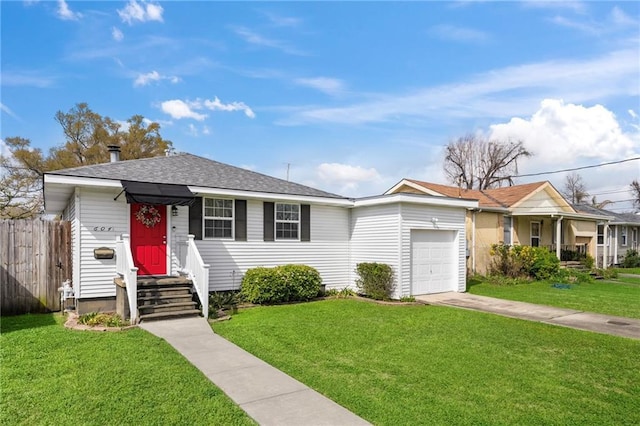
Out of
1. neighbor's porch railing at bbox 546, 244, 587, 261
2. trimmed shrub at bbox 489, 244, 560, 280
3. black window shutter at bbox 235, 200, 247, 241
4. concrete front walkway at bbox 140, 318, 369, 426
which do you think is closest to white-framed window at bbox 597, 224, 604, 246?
neighbor's porch railing at bbox 546, 244, 587, 261

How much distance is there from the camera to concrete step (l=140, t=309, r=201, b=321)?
26.9 ft

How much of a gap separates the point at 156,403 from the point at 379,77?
1346 cm

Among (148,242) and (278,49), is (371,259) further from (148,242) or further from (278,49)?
(278,49)

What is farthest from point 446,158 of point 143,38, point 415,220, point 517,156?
point 143,38

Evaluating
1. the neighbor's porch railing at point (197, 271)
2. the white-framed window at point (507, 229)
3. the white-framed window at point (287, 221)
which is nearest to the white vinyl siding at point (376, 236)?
the white-framed window at point (287, 221)

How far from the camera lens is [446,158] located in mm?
41031

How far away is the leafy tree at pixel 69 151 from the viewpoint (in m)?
25.6

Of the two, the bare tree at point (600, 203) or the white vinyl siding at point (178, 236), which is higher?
the bare tree at point (600, 203)

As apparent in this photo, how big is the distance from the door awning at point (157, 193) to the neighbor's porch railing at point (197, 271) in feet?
3.31

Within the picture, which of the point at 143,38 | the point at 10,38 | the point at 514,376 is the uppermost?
the point at 143,38

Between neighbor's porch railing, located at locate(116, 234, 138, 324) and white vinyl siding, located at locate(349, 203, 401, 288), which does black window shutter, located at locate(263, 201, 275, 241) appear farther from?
neighbor's porch railing, located at locate(116, 234, 138, 324)

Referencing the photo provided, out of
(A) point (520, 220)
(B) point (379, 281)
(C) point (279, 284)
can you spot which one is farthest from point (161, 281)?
(A) point (520, 220)

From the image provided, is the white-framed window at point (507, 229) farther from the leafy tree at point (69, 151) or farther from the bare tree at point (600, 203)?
the bare tree at point (600, 203)

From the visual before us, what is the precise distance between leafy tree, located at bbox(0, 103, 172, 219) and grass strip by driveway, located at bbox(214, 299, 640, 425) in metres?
24.7
